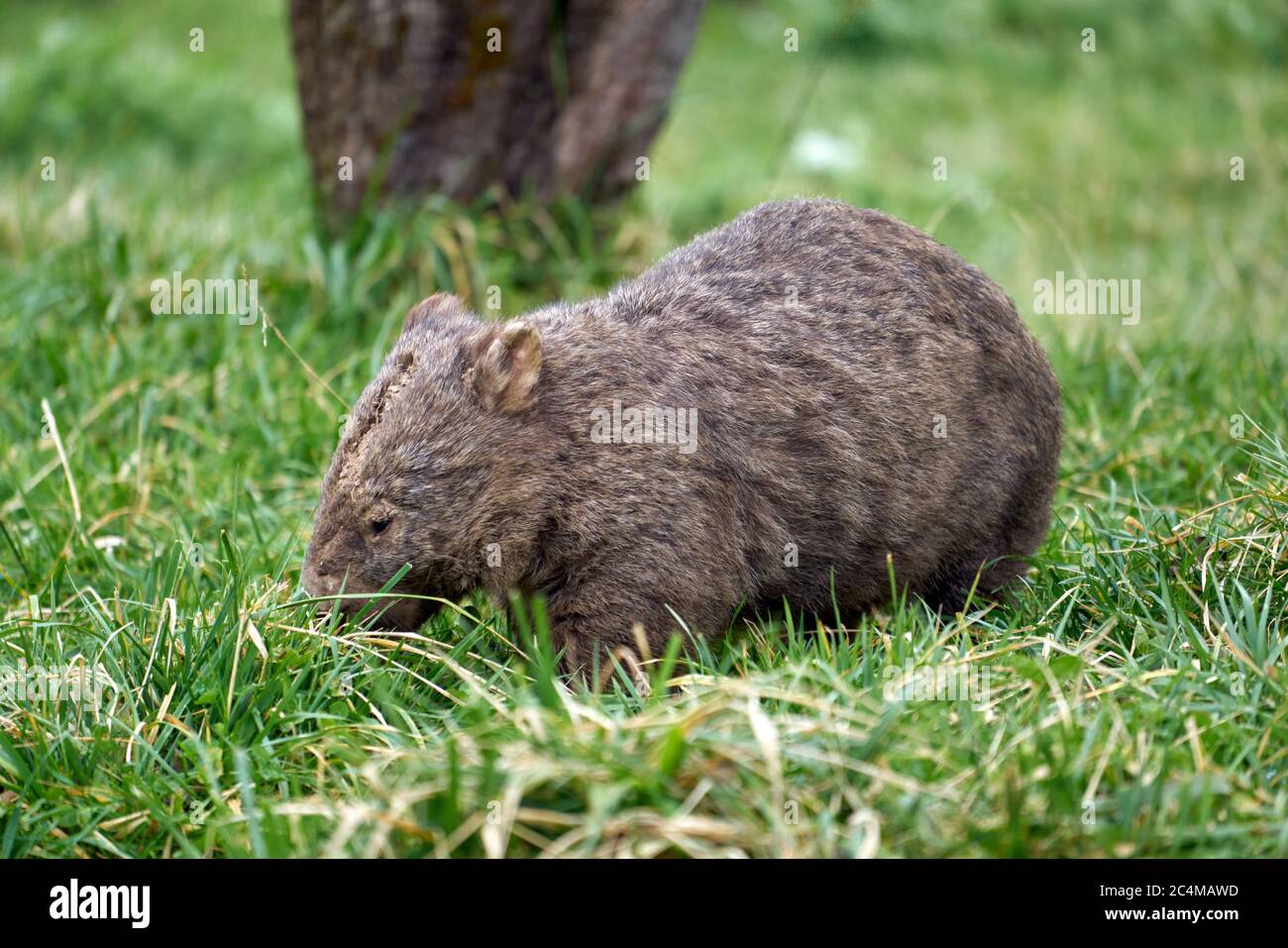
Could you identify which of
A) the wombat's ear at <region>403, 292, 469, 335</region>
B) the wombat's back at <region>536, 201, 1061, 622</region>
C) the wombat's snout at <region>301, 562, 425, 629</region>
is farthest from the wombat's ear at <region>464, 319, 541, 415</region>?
the wombat's snout at <region>301, 562, 425, 629</region>

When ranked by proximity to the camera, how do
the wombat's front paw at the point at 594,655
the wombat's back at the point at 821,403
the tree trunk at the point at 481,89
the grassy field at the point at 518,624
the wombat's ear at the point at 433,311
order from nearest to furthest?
the grassy field at the point at 518,624 → the wombat's front paw at the point at 594,655 → the wombat's back at the point at 821,403 → the wombat's ear at the point at 433,311 → the tree trunk at the point at 481,89

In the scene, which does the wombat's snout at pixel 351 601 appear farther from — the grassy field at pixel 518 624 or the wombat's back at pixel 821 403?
the wombat's back at pixel 821 403

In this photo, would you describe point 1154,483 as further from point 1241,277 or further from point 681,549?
point 1241,277

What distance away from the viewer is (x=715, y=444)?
12.0ft

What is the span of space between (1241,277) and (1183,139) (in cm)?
255

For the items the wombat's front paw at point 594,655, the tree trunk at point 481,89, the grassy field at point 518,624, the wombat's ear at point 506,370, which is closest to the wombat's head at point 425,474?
the wombat's ear at point 506,370

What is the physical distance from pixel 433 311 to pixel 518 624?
893mm

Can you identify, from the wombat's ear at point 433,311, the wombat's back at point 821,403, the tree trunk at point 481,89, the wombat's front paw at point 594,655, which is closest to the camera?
the wombat's front paw at point 594,655

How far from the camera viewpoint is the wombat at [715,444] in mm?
3484

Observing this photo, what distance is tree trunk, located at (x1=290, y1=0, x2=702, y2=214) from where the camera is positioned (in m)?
5.86

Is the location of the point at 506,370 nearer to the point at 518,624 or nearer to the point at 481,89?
the point at 518,624

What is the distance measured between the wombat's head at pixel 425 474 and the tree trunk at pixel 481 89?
8.63 feet

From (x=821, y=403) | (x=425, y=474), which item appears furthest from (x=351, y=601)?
(x=821, y=403)
